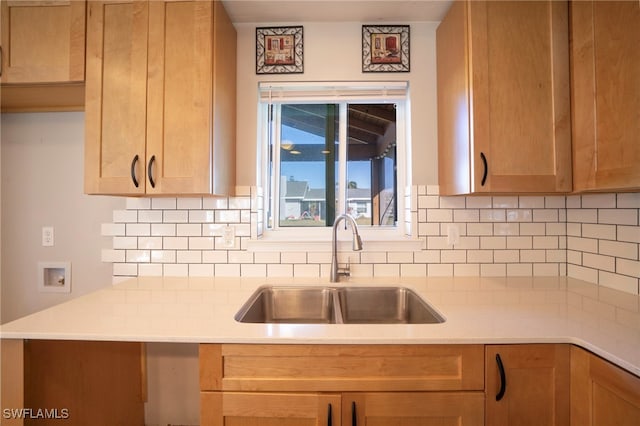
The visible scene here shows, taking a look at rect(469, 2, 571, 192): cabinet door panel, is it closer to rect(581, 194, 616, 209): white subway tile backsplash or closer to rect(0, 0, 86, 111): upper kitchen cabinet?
rect(581, 194, 616, 209): white subway tile backsplash

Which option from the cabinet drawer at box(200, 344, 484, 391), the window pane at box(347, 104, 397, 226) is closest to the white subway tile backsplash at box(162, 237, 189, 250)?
the cabinet drawer at box(200, 344, 484, 391)

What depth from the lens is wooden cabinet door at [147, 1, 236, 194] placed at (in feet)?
4.17

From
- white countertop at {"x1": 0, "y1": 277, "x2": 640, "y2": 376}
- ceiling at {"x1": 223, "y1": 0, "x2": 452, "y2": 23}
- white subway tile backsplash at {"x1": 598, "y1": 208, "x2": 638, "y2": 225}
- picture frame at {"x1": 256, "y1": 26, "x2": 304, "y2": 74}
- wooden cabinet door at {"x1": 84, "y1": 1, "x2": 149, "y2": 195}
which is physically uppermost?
ceiling at {"x1": 223, "y1": 0, "x2": 452, "y2": 23}

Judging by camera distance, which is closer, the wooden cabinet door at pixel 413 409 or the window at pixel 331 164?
the wooden cabinet door at pixel 413 409

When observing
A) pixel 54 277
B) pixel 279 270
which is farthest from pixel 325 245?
pixel 54 277

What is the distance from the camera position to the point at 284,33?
1.60m

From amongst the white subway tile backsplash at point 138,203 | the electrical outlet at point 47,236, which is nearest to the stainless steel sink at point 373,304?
the white subway tile backsplash at point 138,203

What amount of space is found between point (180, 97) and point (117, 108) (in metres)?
0.28

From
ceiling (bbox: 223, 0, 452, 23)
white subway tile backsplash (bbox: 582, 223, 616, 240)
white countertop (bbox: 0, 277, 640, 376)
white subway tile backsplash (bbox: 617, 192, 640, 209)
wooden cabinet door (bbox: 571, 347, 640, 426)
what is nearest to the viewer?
wooden cabinet door (bbox: 571, 347, 640, 426)

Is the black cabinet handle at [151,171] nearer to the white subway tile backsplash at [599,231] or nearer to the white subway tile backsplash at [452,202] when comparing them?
the white subway tile backsplash at [452,202]

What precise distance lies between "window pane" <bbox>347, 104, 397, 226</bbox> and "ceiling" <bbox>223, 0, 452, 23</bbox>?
1.46 ft

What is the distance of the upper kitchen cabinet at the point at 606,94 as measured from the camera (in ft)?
3.23

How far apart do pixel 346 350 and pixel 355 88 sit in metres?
1.34

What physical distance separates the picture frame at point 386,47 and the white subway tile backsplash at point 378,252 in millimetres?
678
